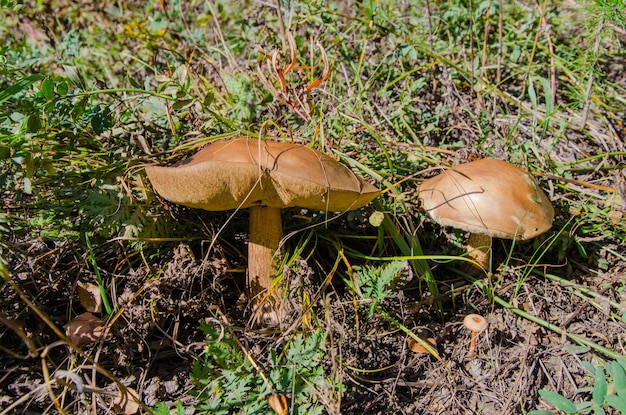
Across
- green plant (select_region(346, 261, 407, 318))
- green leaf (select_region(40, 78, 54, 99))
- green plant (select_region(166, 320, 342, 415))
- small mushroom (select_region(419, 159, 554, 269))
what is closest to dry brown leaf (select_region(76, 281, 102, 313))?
green plant (select_region(166, 320, 342, 415))

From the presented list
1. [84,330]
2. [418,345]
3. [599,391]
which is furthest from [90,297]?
[599,391]

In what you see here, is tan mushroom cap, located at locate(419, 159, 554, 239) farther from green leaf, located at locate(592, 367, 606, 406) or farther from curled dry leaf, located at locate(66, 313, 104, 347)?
curled dry leaf, located at locate(66, 313, 104, 347)

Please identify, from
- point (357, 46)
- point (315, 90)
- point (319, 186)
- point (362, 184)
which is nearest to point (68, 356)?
point (319, 186)

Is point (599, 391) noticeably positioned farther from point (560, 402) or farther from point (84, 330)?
point (84, 330)

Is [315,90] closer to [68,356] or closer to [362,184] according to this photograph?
[362,184]

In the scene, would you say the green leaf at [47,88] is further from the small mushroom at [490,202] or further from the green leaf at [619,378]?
the green leaf at [619,378]

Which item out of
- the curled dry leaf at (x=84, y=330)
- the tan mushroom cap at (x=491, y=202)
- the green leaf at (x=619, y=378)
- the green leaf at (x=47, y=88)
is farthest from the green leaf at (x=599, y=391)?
the green leaf at (x=47, y=88)
